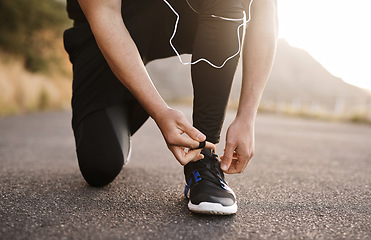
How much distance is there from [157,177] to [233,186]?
1.23ft

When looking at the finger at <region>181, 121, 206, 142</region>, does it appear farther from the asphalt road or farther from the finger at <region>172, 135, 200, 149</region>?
the asphalt road

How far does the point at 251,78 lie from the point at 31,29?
10.9 m

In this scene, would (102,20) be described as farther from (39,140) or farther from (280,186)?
(39,140)

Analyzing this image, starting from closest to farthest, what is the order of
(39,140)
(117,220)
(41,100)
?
(117,220) → (39,140) → (41,100)

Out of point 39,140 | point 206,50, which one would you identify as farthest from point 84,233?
point 39,140

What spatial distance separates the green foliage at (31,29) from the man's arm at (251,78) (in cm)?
952

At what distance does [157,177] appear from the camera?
1597 millimetres

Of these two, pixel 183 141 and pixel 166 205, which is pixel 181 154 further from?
pixel 166 205

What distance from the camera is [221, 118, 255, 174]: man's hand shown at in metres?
1.06

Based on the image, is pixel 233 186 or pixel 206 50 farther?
pixel 233 186

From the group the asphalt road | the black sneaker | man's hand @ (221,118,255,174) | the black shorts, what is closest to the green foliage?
the asphalt road

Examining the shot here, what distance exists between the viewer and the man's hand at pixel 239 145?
106cm

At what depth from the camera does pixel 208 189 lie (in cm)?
105

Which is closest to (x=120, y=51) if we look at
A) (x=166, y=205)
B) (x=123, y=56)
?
(x=123, y=56)
